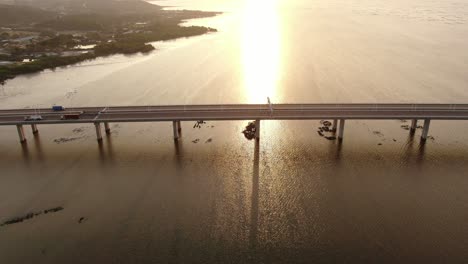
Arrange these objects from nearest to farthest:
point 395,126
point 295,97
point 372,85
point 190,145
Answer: point 190,145 < point 395,126 < point 295,97 < point 372,85

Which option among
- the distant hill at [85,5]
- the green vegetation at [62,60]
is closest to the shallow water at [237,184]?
the green vegetation at [62,60]

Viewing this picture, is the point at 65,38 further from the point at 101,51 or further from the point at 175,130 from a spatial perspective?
the point at 175,130

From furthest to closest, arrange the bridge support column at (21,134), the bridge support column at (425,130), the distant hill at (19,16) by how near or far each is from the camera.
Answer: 1. the distant hill at (19,16)
2. the bridge support column at (21,134)
3. the bridge support column at (425,130)

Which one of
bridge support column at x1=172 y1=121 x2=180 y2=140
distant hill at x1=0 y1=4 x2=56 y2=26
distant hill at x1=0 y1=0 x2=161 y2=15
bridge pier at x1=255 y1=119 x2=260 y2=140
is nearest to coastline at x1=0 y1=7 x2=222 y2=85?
bridge support column at x1=172 y1=121 x2=180 y2=140

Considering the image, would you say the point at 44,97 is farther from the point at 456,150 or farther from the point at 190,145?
the point at 456,150

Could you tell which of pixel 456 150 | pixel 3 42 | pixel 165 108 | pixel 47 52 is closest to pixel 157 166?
pixel 165 108

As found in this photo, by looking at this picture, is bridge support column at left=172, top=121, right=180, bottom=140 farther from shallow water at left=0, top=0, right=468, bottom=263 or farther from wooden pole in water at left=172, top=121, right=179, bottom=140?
shallow water at left=0, top=0, right=468, bottom=263

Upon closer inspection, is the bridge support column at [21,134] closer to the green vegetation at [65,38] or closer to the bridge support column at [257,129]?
the bridge support column at [257,129]
